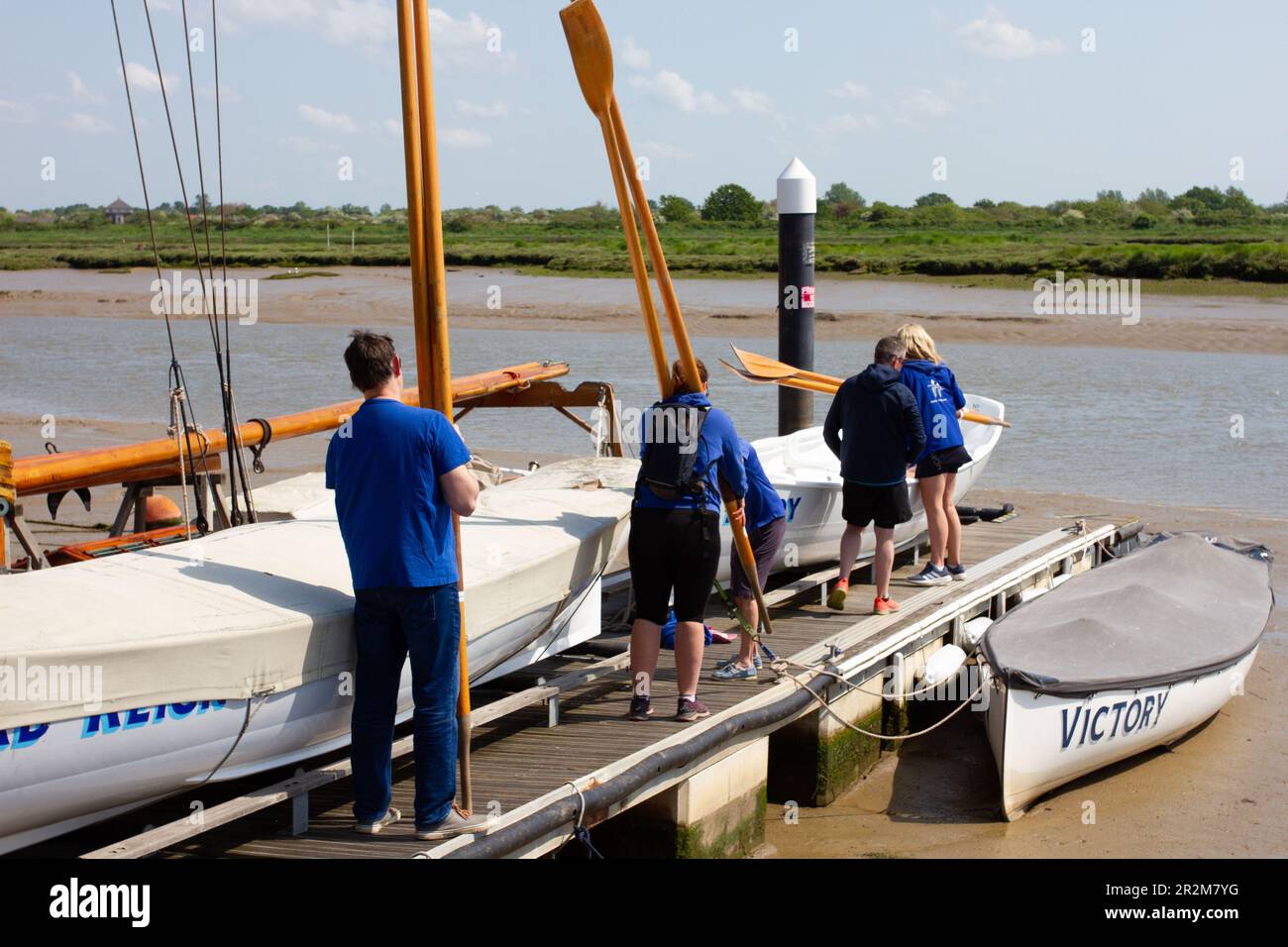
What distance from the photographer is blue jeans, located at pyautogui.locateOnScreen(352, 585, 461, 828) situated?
14.9ft

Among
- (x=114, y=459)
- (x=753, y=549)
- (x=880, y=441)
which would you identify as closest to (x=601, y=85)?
(x=753, y=549)

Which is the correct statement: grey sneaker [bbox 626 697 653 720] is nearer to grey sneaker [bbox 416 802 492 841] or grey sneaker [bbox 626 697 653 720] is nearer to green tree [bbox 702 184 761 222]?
grey sneaker [bbox 416 802 492 841]

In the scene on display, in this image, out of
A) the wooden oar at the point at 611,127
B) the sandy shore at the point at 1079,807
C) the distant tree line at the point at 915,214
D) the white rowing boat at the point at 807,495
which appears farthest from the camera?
the distant tree line at the point at 915,214

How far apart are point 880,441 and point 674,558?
2.21m

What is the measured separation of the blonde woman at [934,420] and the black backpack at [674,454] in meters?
2.27

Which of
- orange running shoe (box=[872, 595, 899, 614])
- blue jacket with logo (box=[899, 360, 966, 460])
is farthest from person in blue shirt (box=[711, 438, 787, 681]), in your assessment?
blue jacket with logo (box=[899, 360, 966, 460])

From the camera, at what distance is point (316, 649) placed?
492 centimetres

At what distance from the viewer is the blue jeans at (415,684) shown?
455 centimetres

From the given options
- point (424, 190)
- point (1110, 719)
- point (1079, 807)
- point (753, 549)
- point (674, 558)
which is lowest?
point (1079, 807)

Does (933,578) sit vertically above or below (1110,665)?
above

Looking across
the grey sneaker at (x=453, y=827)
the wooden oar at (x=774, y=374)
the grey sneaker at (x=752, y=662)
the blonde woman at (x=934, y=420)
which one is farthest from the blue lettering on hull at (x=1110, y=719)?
the grey sneaker at (x=453, y=827)

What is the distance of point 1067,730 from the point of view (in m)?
6.86

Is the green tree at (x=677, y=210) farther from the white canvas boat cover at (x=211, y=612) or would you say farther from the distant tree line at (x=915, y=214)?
the white canvas boat cover at (x=211, y=612)

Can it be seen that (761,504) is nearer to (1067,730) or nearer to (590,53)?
(1067,730)
